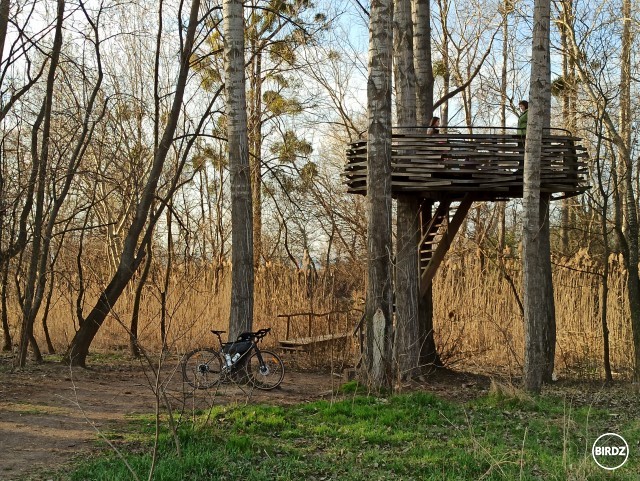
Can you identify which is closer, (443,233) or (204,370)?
(204,370)

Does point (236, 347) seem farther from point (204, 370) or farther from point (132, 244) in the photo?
point (132, 244)

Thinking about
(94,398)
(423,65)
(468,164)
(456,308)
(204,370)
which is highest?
(423,65)

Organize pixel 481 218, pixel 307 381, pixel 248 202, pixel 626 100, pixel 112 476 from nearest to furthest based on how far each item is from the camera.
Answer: pixel 112 476
pixel 248 202
pixel 307 381
pixel 626 100
pixel 481 218

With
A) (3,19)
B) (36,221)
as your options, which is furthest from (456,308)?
(3,19)

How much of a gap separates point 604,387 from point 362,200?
10.8 m

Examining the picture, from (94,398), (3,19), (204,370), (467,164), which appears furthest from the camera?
(467,164)

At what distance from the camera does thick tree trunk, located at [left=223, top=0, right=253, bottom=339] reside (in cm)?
1177

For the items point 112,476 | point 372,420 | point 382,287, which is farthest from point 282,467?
point 382,287

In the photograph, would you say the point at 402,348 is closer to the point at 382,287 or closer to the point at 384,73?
the point at 382,287

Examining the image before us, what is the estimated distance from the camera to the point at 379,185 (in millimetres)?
11008

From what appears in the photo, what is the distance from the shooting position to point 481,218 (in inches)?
969

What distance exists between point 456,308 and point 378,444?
8624mm

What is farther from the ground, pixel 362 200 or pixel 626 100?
pixel 626 100

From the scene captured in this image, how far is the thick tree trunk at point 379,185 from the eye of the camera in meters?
10.8
